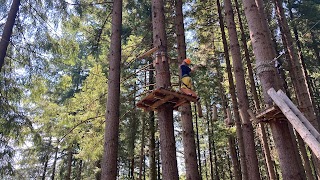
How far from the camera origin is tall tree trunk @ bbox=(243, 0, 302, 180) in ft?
14.5

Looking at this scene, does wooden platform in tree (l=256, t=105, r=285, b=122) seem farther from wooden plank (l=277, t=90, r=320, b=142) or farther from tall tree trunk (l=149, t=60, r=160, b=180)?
tall tree trunk (l=149, t=60, r=160, b=180)

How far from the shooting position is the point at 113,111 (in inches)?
294

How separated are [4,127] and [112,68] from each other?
12.2 feet

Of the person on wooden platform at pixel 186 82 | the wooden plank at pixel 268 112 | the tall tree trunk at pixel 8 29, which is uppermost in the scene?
the tall tree trunk at pixel 8 29

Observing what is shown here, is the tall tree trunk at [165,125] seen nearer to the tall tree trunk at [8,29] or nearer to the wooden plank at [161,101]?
the wooden plank at [161,101]

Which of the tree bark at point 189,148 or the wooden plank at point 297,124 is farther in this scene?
the tree bark at point 189,148

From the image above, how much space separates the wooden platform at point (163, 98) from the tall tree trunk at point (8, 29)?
202 inches

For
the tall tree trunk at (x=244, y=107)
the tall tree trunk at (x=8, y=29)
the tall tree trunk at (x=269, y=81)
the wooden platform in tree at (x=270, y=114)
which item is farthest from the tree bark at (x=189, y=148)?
the tall tree trunk at (x=8, y=29)

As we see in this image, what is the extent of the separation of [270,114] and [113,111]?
4.22 metres

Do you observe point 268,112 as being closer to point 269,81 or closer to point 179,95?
point 269,81

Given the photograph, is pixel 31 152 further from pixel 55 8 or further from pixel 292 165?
pixel 292 165

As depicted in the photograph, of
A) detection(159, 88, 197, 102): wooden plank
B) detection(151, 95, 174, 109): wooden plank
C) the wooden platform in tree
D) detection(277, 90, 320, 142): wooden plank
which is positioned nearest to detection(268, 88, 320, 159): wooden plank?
detection(277, 90, 320, 142): wooden plank

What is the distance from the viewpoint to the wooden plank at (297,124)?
3568 millimetres

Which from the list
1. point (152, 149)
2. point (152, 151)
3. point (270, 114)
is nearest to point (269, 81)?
point (270, 114)
